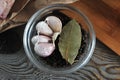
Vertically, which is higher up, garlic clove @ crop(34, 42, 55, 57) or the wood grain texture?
the wood grain texture

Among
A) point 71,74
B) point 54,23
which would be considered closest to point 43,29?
point 54,23

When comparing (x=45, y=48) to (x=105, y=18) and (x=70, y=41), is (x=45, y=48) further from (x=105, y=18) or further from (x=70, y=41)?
(x=105, y=18)

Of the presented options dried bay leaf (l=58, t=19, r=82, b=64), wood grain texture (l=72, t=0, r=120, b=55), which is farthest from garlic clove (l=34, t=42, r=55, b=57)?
wood grain texture (l=72, t=0, r=120, b=55)

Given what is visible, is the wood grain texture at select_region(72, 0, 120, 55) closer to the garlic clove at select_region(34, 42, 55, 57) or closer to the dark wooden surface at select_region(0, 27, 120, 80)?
the dark wooden surface at select_region(0, 27, 120, 80)

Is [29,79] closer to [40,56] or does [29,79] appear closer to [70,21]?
[40,56]

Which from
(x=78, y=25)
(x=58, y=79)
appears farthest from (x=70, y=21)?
(x=58, y=79)
